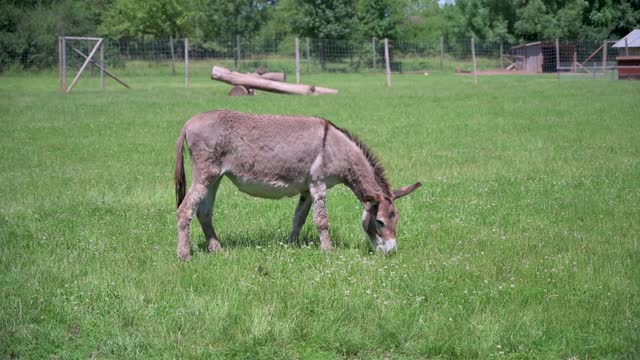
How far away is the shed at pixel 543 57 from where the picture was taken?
5059cm

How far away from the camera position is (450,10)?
97438 mm

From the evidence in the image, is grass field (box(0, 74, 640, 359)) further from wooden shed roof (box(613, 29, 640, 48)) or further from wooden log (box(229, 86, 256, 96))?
wooden shed roof (box(613, 29, 640, 48))

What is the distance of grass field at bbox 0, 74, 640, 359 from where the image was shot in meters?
5.06

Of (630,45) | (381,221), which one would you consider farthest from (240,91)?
(630,45)

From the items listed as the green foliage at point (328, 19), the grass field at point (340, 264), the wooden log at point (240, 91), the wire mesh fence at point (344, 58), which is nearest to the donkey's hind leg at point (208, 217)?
the grass field at point (340, 264)

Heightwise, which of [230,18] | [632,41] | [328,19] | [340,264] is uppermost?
[230,18]

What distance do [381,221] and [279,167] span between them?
125 centimetres

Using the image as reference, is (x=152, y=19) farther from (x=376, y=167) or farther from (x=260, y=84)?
(x=376, y=167)

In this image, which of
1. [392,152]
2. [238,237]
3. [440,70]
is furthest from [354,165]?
[440,70]

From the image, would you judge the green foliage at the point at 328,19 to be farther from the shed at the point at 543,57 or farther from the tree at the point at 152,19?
the shed at the point at 543,57

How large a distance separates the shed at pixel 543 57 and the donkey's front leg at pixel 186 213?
44955mm

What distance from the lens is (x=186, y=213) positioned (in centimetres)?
710

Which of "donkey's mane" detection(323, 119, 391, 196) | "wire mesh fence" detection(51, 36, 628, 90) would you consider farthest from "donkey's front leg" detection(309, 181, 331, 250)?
"wire mesh fence" detection(51, 36, 628, 90)

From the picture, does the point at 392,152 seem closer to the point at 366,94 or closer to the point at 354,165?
the point at 354,165
